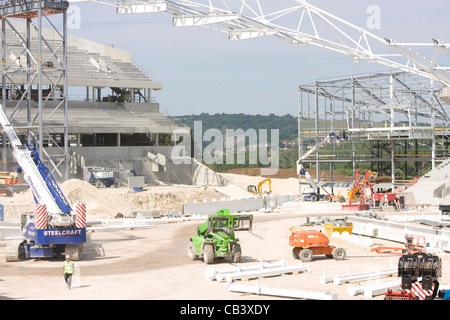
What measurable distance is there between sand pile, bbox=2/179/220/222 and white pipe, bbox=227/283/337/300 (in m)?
25.6

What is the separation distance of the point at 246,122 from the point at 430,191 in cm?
12963

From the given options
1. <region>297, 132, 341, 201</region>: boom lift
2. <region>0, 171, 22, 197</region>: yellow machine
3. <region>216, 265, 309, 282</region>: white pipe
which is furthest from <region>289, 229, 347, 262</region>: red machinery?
<region>297, 132, 341, 201</region>: boom lift

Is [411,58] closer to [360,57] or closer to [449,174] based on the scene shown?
[360,57]

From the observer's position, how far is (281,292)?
18.0 meters

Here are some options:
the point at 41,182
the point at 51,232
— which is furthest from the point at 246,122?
the point at 51,232

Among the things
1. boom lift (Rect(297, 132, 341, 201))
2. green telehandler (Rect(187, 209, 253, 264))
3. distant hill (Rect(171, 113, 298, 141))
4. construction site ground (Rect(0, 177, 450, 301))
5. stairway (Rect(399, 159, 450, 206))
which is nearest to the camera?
construction site ground (Rect(0, 177, 450, 301))

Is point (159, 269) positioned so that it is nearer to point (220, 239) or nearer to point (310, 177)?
point (220, 239)

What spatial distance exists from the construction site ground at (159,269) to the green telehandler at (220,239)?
1.43 ft

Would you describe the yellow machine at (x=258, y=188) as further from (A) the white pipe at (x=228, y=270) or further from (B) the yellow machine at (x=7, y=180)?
(A) the white pipe at (x=228, y=270)

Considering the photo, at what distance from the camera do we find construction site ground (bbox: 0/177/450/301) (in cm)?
1952

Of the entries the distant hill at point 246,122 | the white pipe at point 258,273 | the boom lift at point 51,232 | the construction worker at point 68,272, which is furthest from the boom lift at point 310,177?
the distant hill at point 246,122

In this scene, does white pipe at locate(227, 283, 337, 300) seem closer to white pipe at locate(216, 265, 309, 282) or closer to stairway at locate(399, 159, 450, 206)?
white pipe at locate(216, 265, 309, 282)
